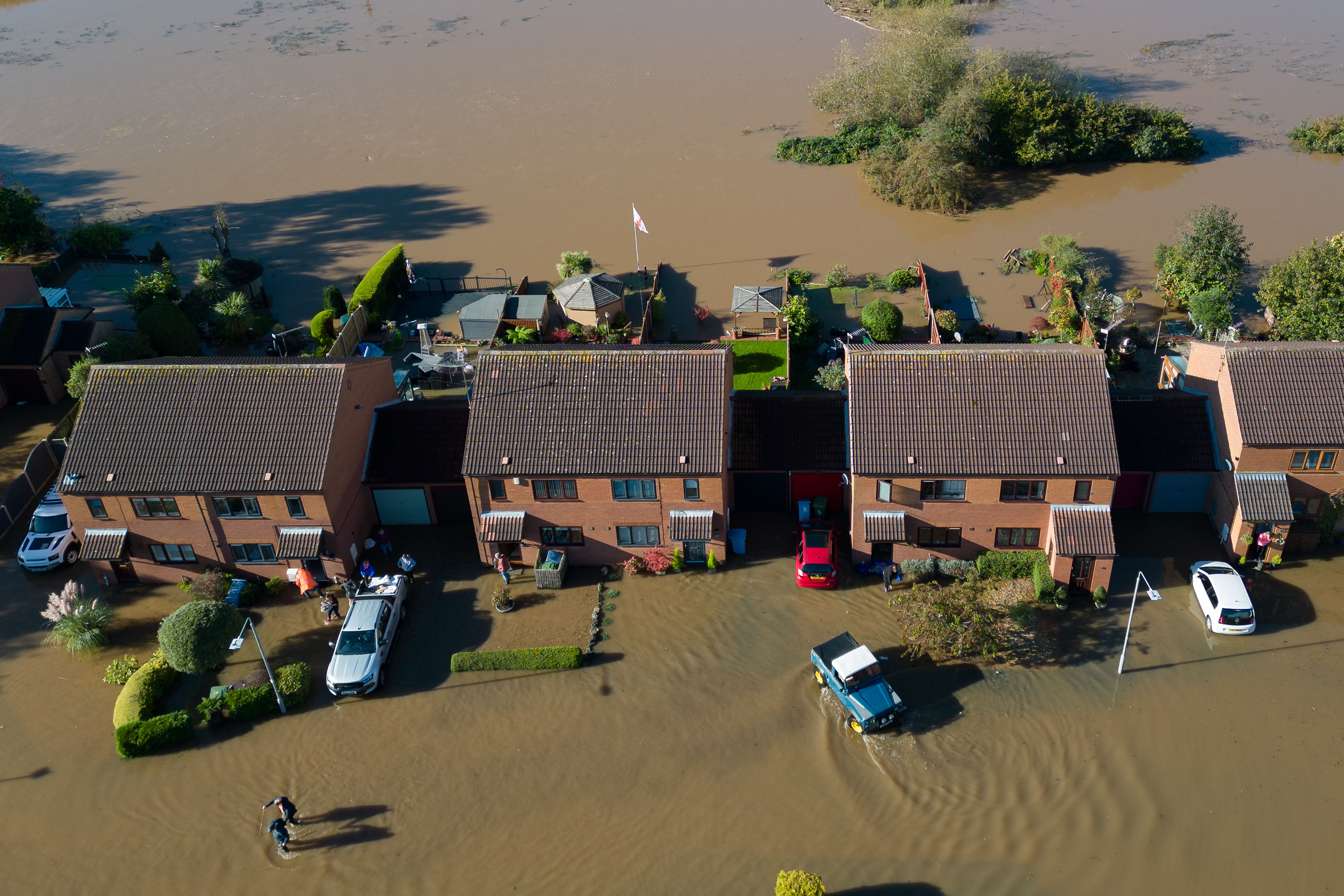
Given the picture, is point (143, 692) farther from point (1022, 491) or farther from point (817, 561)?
point (1022, 491)

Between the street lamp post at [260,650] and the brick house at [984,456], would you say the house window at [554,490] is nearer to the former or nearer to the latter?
the brick house at [984,456]

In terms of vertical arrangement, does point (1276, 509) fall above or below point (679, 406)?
below

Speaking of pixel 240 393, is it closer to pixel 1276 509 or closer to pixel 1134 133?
pixel 1276 509

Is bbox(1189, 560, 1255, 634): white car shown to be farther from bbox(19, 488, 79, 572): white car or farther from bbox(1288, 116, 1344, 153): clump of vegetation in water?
bbox(1288, 116, 1344, 153): clump of vegetation in water

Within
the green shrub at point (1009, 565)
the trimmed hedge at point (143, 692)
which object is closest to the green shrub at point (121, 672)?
the trimmed hedge at point (143, 692)

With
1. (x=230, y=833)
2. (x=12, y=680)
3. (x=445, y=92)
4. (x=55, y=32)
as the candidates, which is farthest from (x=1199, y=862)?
(x=55, y=32)

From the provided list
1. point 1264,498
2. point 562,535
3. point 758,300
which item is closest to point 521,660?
point 562,535
